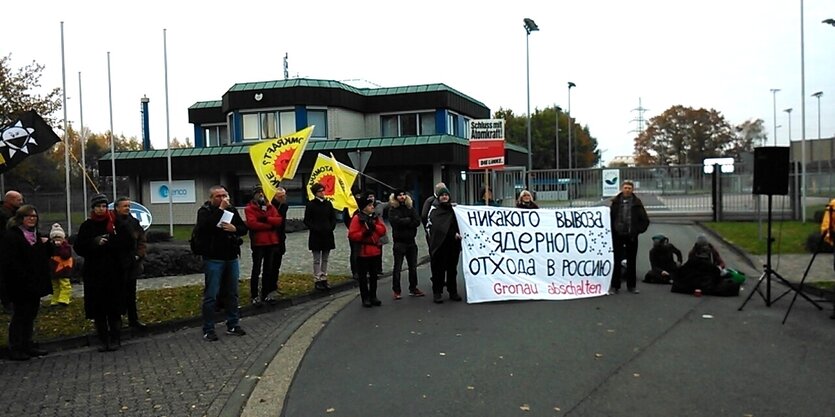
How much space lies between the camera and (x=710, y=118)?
92312mm

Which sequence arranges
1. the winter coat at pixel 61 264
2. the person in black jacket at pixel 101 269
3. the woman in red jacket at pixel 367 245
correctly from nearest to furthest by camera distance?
the person in black jacket at pixel 101 269 < the winter coat at pixel 61 264 < the woman in red jacket at pixel 367 245

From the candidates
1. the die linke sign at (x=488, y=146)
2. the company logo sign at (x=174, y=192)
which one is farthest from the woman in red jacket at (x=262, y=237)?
the company logo sign at (x=174, y=192)

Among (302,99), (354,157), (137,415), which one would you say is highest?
(302,99)

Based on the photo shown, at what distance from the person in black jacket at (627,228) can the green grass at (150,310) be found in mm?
5322

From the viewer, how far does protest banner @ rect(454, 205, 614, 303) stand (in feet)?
37.7

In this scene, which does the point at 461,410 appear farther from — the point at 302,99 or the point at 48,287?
the point at 302,99

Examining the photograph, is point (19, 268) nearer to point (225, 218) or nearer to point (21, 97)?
point (225, 218)

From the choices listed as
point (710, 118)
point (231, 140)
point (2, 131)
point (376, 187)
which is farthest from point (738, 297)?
point (710, 118)

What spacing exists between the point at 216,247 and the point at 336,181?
7.50m

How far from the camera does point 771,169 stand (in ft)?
35.6

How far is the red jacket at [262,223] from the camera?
35.9 ft

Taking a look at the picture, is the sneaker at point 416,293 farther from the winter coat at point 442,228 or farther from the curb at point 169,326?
the curb at point 169,326

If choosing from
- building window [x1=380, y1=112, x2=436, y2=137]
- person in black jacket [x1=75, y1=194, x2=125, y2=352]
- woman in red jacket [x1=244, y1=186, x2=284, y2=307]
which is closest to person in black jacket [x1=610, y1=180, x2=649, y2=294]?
woman in red jacket [x1=244, y1=186, x2=284, y2=307]

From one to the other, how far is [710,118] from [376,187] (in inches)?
2711
